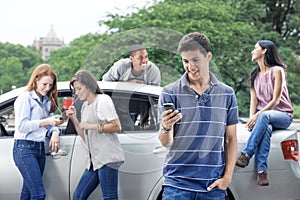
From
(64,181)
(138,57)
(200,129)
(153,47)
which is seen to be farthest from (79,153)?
(200,129)

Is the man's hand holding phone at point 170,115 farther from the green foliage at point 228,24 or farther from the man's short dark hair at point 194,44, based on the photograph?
the green foliage at point 228,24

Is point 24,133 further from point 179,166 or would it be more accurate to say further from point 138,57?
point 179,166

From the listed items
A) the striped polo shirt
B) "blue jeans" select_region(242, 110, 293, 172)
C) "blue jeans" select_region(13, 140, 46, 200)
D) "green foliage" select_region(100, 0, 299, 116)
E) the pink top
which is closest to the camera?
the striped polo shirt

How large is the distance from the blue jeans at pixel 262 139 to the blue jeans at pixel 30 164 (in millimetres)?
1593

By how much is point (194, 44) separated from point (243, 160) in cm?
150

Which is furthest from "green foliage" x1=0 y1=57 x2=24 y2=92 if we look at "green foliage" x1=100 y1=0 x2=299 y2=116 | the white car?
the white car

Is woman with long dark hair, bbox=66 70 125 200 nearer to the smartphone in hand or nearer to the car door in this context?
the car door

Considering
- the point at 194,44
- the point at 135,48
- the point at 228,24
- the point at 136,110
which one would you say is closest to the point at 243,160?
the point at 136,110

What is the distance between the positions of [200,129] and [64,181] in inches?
65.5

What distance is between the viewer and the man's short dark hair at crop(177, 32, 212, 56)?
2.43m

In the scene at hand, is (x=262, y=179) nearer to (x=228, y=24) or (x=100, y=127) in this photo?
(x=100, y=127)

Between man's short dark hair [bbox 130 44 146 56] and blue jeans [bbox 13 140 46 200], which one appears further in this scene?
blue jeans [bbox 13 140 46 200]

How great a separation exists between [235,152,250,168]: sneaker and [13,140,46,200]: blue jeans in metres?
1.52

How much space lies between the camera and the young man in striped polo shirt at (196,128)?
241 centimetres
